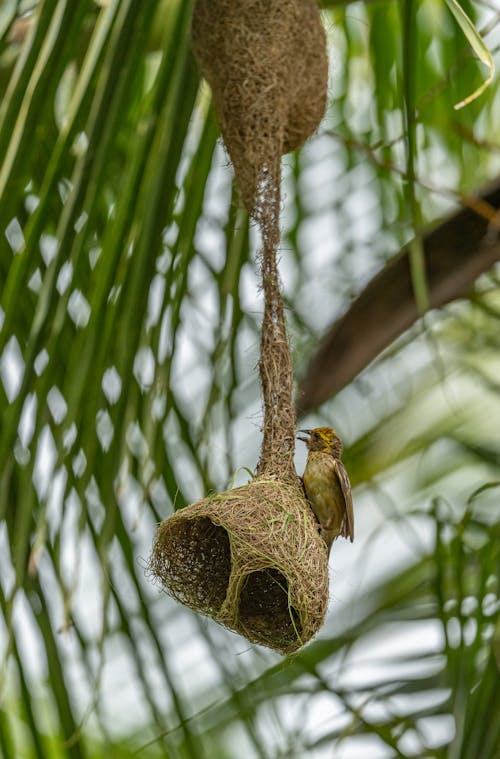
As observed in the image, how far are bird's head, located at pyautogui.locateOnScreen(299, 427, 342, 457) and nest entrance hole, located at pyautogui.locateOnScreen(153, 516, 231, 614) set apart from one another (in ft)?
0.88

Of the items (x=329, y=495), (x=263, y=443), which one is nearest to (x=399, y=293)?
(x=263, y=443)

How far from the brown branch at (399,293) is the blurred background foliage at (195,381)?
33 mm

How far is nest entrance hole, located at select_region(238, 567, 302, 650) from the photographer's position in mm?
1854

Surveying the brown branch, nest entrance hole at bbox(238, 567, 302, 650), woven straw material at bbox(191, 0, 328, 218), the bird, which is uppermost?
woven straw material at bbox(191, 0, 328, 218)

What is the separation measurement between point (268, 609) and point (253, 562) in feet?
0.66

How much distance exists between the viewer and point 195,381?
214 cm

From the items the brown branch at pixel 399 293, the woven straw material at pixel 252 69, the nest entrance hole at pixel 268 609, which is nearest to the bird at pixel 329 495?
the nest entrance hole at pixel 268 609

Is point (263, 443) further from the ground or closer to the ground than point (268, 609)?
further from the ground

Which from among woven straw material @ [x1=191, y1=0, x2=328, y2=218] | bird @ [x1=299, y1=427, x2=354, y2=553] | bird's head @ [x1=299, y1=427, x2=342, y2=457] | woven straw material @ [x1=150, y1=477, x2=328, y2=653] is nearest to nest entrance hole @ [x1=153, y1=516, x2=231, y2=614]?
woven straw material @ [x1=150, y1=477, x2=328, y2=653]

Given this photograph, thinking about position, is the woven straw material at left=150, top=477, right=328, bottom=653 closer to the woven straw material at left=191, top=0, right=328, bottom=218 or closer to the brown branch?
the brown branch

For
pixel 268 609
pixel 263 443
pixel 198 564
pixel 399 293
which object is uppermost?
pixel 399 293

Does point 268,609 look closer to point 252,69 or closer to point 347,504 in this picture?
point 347,504

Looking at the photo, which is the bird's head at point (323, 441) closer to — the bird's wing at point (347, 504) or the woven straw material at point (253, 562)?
the bird's wing at point (347, 504)

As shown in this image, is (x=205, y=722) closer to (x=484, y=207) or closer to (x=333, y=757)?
(x=333, y=757)
